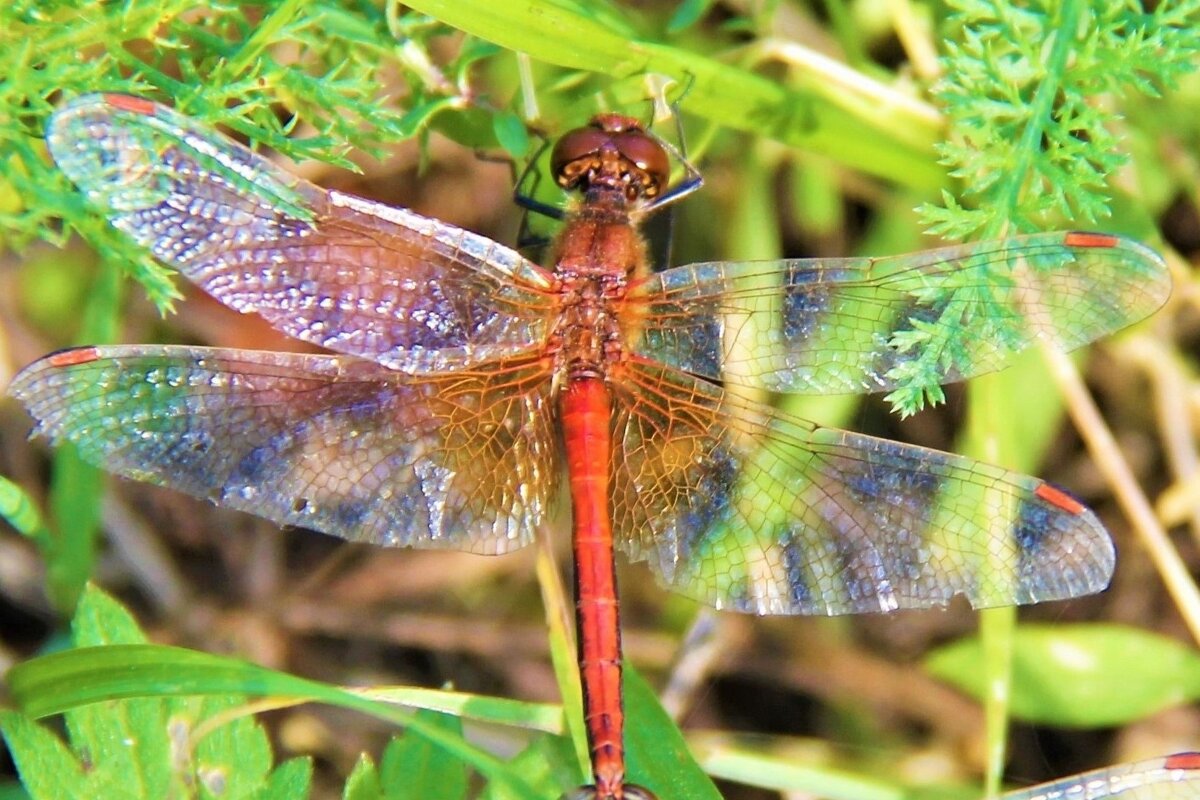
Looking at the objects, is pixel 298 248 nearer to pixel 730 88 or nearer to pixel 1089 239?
pixel 730 88

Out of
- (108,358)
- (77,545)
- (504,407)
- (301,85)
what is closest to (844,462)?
(504,407)

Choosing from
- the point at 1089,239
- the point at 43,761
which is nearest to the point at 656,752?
the point at 43,761

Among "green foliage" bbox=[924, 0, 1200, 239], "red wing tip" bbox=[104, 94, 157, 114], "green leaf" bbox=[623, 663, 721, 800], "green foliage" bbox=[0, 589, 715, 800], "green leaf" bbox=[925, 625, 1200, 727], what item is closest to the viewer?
"red wing tip" bbox=[104, 94, 157, 114]

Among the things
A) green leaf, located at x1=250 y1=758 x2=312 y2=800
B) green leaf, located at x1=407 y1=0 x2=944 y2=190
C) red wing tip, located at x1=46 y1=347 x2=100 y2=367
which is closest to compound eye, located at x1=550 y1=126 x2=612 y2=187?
green leaf, located at x1=407 y1=0 x2=944 y2=190

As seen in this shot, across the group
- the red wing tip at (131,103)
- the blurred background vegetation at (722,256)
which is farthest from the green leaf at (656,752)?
the red wing tip at (131,103)

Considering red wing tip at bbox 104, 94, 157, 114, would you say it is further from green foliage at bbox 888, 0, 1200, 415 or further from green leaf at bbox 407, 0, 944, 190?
green foliage at bbox 888, 0, 1200, 415

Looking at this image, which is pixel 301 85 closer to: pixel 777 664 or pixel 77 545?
pixel 77 545
